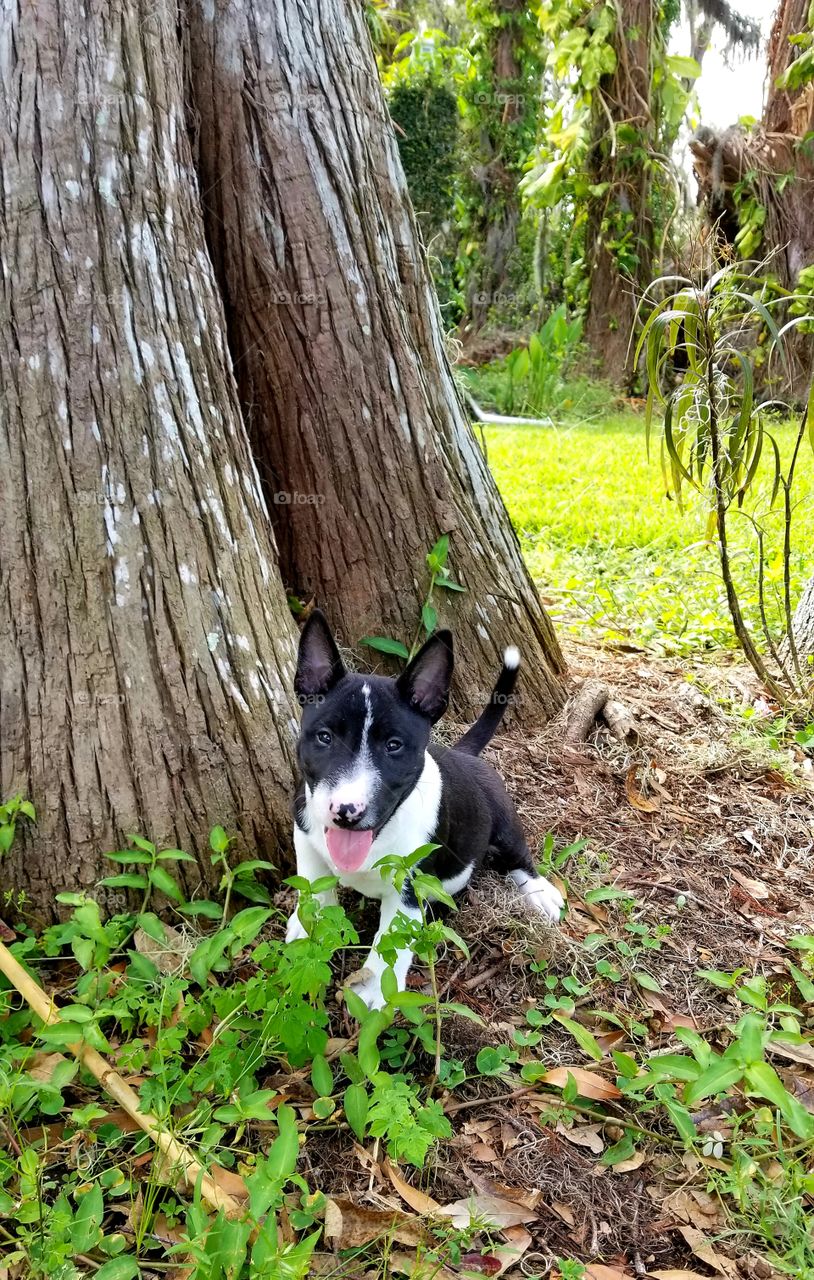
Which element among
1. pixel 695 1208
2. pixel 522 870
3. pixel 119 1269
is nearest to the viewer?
pixel 119 1269

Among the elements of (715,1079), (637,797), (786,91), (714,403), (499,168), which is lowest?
(637,797)

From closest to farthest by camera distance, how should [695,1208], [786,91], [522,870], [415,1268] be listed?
[415,1268] < [695,1208] < [522,870] < [786,91]

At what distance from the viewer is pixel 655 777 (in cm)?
364

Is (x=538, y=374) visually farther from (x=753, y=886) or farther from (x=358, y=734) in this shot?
(x=358, y=734)

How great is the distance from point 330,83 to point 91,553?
198cm

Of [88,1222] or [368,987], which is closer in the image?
[88,1222]

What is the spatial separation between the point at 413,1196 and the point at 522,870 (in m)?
1.23

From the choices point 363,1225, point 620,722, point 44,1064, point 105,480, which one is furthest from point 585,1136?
point 105,480

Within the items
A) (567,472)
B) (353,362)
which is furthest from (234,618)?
(567,472)

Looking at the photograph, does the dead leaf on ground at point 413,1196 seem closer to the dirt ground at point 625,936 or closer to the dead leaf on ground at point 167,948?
the dirt ground at point 625,936

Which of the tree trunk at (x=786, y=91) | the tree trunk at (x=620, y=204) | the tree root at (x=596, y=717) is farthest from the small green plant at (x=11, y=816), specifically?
the tree trunk at (x=786, y=91)

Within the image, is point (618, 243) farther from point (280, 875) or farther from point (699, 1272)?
point (699, 1272)

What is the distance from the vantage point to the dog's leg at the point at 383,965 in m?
2.42

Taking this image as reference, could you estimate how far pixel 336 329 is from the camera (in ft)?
10.9
